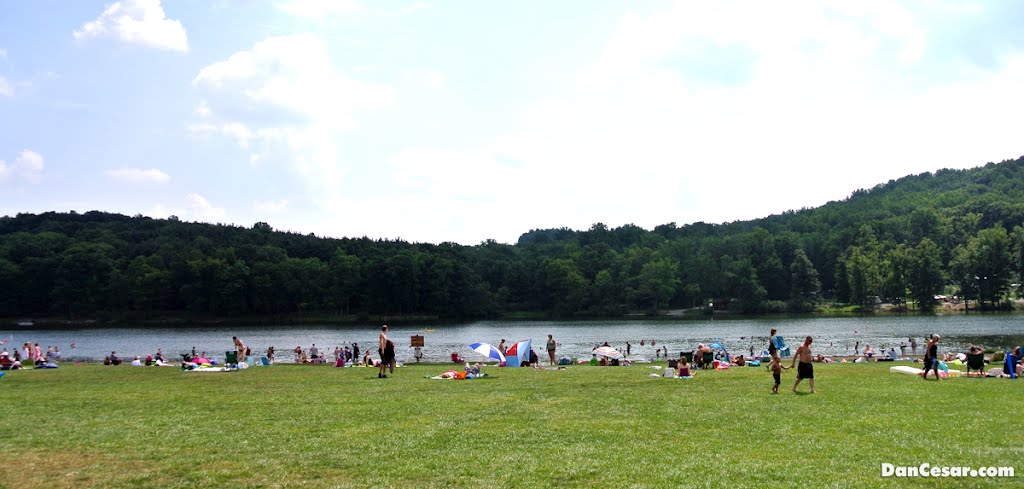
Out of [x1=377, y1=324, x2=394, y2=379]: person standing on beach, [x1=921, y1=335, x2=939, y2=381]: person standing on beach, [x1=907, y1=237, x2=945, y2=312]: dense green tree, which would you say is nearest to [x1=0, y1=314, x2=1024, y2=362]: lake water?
[x1=377, y1=324, x2=394, y2=379]: person standing on beach

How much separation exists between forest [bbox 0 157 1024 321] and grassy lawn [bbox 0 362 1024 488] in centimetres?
12338

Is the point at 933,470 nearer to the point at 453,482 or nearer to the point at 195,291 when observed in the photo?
the point at 453,482

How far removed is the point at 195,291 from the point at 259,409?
13080 cm

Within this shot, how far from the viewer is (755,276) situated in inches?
5906

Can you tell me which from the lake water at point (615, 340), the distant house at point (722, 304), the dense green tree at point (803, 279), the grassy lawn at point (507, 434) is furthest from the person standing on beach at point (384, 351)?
the dense green tree at point (803, 279)

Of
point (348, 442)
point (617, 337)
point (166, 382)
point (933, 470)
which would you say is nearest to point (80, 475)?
point (348, 442)

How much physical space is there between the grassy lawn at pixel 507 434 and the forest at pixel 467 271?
123380mm

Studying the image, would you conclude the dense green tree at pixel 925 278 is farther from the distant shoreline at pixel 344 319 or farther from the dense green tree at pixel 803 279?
the dense green tree at pixel 803 279

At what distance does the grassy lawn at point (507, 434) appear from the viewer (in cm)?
1080

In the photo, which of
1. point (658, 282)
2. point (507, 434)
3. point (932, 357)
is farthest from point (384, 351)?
point (658, 282)

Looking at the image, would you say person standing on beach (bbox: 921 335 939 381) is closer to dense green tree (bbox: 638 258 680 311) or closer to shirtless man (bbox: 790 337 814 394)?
shirtless man (bbox: 790 337 814 394)

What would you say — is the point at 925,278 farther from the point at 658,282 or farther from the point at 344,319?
the point at 344,319

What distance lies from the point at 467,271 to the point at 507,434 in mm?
142625

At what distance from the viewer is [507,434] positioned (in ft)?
46.2
